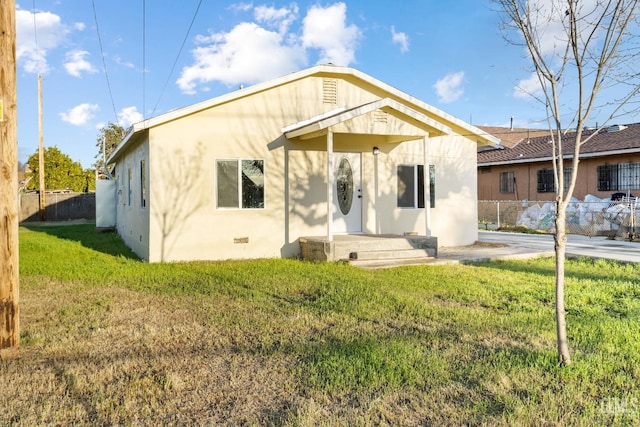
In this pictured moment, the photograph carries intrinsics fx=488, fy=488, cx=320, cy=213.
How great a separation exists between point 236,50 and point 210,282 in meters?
8.82

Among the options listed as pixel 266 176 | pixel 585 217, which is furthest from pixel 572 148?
pixel 266 176

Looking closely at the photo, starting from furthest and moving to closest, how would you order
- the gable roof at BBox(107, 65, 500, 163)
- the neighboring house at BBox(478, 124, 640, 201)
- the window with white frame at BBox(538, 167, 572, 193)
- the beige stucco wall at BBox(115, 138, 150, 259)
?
the window with white frame at BBox(538, 167, 572, 193), the neighboring house at BBox(478, 124, 640, 201), the beige stucco wall at BBox(115, 138, 150, 259), the gable roof at BBox(107, 65, 500, 163)

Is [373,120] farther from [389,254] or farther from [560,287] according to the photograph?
[560,287]

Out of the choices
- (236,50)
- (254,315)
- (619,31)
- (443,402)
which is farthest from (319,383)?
(236,50)

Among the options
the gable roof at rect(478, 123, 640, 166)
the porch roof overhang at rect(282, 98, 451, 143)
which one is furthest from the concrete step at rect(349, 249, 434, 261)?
the gable roof at rect(478, 123, 640, 166)

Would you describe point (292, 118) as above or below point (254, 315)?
above

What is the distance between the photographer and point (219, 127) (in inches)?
429

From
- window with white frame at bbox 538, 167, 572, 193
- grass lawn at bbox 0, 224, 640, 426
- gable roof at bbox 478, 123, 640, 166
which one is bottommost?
grass lawn at bbox 0, 224, 640, 426

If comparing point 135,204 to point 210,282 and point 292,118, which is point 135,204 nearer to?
point 292,118

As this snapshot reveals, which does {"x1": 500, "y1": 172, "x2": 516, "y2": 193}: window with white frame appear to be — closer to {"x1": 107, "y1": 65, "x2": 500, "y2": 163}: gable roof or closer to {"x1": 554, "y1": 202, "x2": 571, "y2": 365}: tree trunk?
{"x1": 107, "y1": 65, "x2": 500, "y2": 163}: gable roof

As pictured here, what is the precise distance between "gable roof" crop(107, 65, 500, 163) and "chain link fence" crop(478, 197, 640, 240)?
3.45 m

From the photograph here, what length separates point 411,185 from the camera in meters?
12.7

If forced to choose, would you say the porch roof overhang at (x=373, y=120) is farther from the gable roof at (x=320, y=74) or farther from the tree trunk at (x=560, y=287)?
the tree trunk at (x=560, y=287)

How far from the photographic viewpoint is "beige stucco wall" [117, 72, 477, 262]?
1062 centimetres
